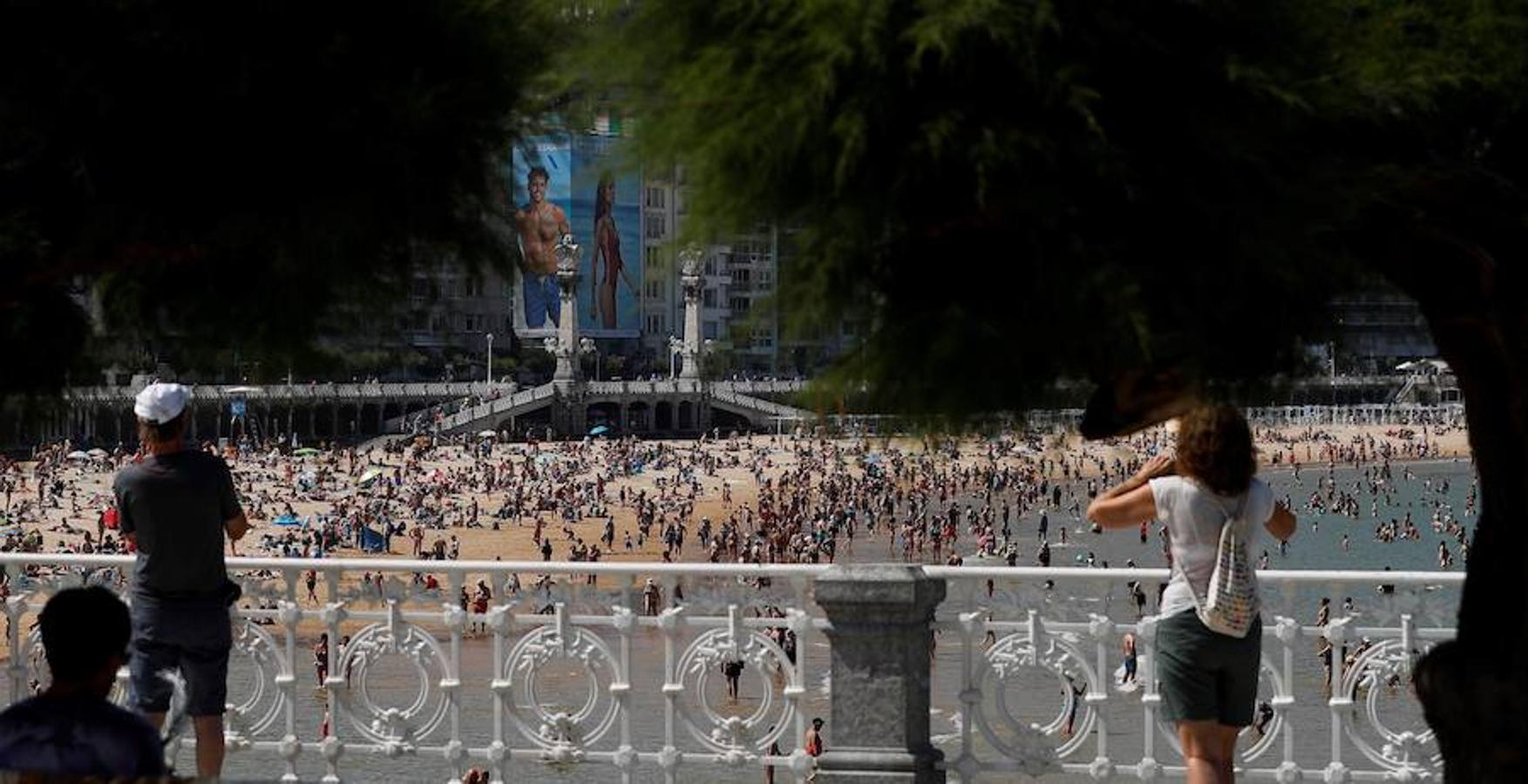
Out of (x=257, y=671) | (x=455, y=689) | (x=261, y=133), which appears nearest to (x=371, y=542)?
(x=257, y=671)

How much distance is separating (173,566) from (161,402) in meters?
0.44

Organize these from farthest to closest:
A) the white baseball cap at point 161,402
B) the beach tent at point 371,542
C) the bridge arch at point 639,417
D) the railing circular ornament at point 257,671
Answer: the bridge arch at point 639,417 → the beach tent at point 371,542 → the railing circular ornament at point 257,671 → the white baseball cap at point 161,402

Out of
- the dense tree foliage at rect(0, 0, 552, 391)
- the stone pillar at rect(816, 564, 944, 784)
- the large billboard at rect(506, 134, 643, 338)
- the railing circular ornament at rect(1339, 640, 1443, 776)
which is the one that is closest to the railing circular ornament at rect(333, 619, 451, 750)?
the stone pillar at rect(816, 564, 944, 784)

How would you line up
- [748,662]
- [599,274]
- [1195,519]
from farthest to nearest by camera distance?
[599,274]
[748,662]
[1195,519]

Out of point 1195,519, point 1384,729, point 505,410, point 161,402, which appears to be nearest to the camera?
point 1195,519

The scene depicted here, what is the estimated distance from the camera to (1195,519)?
528 centimetres

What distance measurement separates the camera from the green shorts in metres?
5.32

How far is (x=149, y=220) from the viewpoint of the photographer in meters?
3.95

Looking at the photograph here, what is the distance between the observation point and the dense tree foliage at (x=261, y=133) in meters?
3.85

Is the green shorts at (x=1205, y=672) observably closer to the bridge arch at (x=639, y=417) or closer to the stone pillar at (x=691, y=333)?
the stone pillar at (x=691, y=333)

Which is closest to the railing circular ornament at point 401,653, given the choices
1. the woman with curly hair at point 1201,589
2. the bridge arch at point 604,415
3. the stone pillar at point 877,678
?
the stone pillar at point 877,678

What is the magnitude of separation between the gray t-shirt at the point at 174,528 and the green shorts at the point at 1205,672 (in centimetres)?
242

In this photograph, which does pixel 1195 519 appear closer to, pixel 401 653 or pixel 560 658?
pixel 560 658

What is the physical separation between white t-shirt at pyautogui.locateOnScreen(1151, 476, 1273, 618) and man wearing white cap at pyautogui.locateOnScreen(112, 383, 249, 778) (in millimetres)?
Result: 2358
